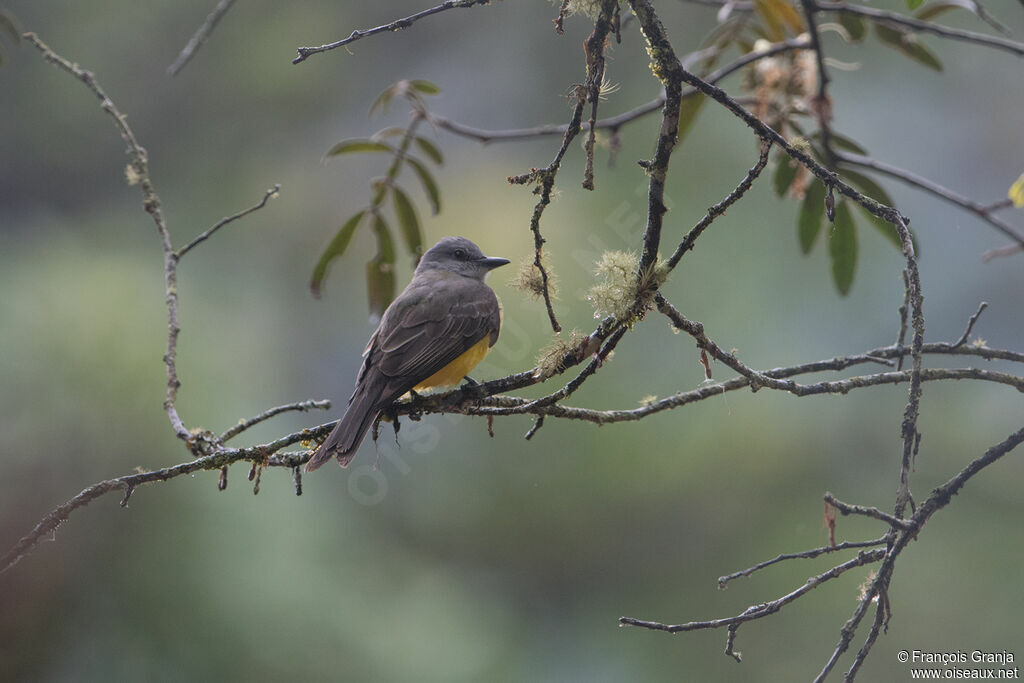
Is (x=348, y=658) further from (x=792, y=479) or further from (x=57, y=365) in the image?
(x=792, y=479)

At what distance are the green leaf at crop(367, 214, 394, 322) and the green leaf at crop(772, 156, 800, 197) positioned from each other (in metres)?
1.23

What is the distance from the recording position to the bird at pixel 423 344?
2279 millimetres

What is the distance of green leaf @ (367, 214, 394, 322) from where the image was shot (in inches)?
101

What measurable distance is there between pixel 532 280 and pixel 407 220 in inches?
43.8

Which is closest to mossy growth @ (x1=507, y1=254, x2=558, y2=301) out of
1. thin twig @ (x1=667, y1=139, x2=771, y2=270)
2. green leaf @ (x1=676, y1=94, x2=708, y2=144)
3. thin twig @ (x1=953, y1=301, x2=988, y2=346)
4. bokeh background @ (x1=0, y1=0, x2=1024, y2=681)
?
thin twig @ (x1=667, y1=139, x2=771, y2=270)

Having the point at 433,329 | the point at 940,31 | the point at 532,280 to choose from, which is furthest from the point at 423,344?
the point at 940,31

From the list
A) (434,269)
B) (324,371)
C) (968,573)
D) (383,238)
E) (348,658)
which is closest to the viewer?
(383,238)

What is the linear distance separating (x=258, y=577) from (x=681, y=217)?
354 centimetres

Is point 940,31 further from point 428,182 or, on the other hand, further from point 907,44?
point 428,182

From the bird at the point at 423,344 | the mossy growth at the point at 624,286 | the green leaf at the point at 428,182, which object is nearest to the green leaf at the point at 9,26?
the green leaf at the point at 428,182

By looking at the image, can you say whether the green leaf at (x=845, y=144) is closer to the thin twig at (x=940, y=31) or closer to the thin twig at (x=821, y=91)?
the thin twig at (x=821, y=91)

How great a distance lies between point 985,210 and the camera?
7.47 ft

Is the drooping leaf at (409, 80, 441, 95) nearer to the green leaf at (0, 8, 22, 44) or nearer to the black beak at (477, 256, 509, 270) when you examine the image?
the black beak at (477, 256, 509, 270)

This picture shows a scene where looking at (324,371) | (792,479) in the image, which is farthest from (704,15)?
(324,371)
